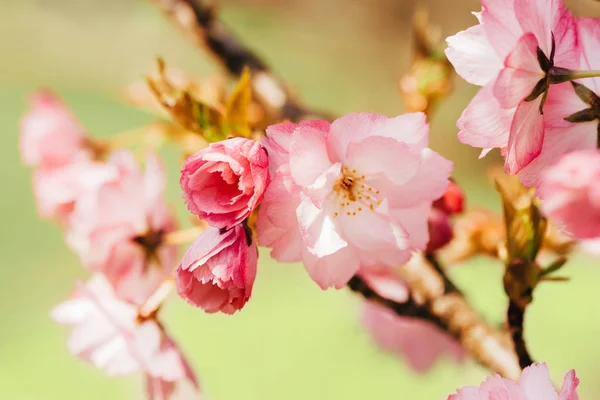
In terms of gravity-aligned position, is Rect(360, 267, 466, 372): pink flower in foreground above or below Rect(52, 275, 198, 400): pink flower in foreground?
below

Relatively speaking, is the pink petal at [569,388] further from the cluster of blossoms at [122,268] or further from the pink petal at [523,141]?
the cluster of blossoms at [122,268]

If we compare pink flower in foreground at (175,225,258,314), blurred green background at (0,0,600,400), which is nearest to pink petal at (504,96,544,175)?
pink flower in foreground at (175,225,258,314)

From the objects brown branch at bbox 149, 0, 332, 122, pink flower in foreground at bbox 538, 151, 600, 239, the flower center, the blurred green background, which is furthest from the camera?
the blurred green background

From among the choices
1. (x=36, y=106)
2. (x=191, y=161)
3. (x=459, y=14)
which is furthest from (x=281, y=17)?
(x=191, y=161)

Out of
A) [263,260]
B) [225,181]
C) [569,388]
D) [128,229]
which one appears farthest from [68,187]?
[263,260]

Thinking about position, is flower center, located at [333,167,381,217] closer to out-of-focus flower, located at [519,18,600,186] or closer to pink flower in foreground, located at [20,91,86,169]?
out-of-focus flower, located at [519,18,600,186]

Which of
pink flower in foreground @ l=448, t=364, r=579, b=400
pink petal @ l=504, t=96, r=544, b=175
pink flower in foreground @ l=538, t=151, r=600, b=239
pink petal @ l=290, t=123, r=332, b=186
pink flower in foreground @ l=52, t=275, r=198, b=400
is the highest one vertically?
pink flower in foreground @ l=538, t=151, r=600, b=239

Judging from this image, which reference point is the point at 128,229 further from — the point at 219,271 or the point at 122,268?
the point at 219,271
